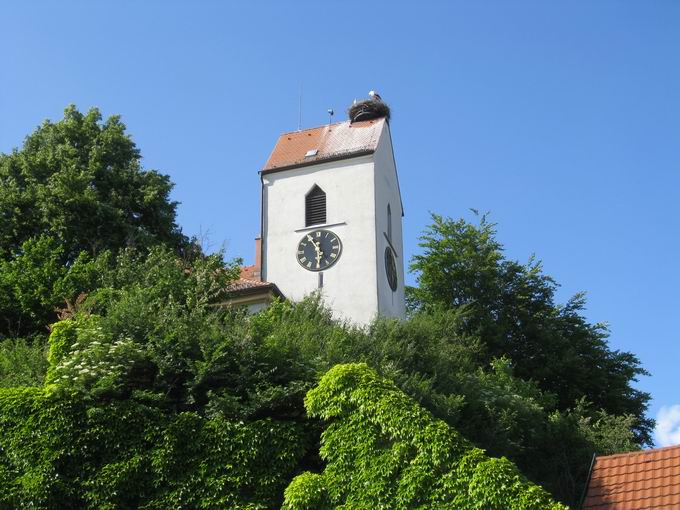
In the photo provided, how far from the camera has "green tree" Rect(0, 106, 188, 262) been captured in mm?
25375

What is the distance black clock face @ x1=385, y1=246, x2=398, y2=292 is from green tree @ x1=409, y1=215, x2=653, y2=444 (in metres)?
1.88

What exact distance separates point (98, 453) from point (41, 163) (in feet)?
48.3

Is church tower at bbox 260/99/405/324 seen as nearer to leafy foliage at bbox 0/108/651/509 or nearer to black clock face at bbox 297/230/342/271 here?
black clock face at bbox 297/230/342/271

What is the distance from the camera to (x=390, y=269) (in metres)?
32.7

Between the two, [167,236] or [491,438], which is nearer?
[491,438]

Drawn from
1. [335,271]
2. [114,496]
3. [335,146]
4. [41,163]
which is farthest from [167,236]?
[114,496]

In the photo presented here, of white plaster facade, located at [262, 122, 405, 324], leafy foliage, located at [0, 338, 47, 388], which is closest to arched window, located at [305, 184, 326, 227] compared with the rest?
white plaster facade, located at [262, 122, 405, 324]

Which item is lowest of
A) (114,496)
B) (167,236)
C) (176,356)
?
(114,496)

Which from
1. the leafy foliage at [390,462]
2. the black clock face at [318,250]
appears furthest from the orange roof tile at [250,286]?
the leafy foliage at [390,462]

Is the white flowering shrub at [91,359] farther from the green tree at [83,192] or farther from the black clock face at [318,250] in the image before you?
the black clock face at [318,250]

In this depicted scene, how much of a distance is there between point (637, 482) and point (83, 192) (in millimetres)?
17790

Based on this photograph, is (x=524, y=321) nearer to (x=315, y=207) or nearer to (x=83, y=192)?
(x=315, y=207)

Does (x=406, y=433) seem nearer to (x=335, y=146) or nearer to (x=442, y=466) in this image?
(x=442, y=466)

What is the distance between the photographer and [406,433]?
13.9 m
